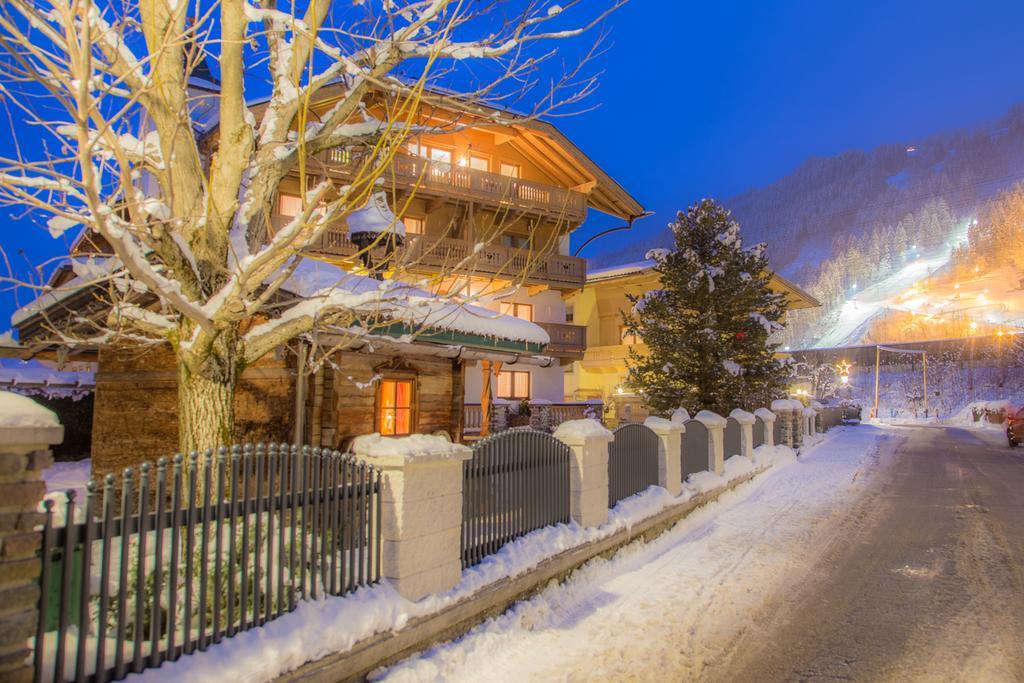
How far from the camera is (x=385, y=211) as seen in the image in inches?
451

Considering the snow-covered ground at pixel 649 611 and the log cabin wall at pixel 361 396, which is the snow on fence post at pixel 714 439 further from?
the log cabin wall at pixel 361 396

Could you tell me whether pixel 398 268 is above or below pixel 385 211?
below

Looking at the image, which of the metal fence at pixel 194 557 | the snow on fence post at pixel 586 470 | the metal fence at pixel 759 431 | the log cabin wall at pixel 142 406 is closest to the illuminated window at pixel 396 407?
the log cabin wall at pixel 142 406

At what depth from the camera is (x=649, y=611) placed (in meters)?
6.70

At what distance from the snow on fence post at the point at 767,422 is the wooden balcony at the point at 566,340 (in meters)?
8.11

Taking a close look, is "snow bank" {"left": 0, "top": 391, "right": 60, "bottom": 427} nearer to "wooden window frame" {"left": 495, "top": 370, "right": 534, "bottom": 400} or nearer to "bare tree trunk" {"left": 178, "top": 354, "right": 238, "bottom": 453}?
"bare tree trunk" {"left": 178, "top": 354, "right": 238, "bottom": 453}

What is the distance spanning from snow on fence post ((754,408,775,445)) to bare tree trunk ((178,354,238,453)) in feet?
56.1

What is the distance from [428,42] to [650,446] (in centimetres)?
774

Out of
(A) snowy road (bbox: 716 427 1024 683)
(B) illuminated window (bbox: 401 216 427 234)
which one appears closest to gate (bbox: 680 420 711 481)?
(A) snowy road (bbox: 716 427 1024 683)

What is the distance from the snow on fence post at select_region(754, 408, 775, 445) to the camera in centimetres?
1992

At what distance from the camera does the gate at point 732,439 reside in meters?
17.1

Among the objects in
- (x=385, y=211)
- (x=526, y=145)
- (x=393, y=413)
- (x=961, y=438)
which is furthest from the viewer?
(x=961, y=438)

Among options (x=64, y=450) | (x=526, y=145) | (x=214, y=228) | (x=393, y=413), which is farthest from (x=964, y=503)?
(x=64, y=450)

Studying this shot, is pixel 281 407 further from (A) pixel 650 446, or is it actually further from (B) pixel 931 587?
(B) pixel 931 587
